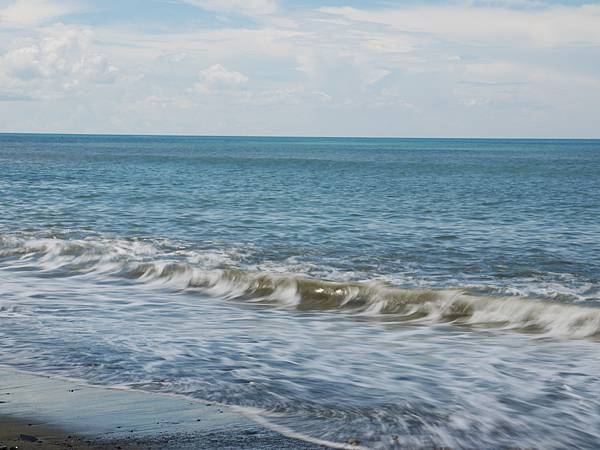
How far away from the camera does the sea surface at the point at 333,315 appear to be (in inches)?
328

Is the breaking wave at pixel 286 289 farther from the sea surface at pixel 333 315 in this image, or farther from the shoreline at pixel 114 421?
the shoreline at pixel 114 421

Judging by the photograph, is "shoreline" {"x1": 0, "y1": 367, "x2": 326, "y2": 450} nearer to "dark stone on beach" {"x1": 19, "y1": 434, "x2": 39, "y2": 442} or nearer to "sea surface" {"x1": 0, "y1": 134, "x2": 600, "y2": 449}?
"dark stone on beach" {"x1": 19, "y1": 434, "x2": 39, "y2": 442}

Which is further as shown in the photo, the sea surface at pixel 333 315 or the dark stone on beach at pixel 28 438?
the sea surface at pixel 333 315

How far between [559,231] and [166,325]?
17.5 meters

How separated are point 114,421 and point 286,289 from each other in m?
9.43

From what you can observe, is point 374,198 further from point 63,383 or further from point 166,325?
point 63,383

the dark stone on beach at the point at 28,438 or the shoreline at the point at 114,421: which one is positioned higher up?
the dark stone on beach at the point at 28,438

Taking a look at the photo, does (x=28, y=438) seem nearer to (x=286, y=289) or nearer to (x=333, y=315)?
(x=333, y=315)

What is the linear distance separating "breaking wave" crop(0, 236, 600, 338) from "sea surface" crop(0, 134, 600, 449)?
56 mm

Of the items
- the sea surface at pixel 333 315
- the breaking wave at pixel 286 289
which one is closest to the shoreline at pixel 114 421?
the sea surface at pixel 333 315

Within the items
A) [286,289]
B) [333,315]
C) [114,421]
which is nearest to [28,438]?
[114,421]

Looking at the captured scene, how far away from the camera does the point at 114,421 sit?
7527mm

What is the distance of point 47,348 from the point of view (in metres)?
10.7

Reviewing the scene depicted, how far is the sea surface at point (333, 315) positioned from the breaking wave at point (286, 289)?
0.06 metres
